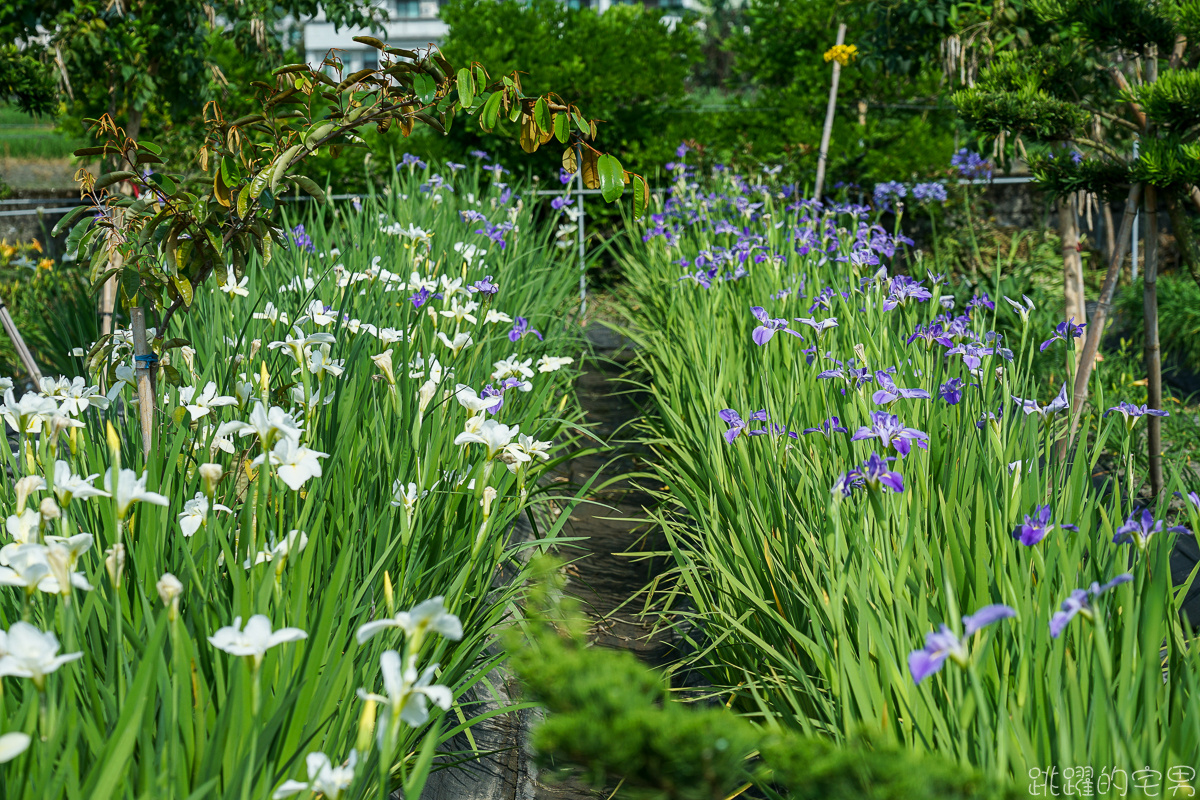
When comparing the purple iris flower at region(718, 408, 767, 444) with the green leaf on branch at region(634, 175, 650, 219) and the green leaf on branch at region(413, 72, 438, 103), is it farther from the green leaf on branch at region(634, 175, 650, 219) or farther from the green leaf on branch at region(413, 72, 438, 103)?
the green leaf on branch at region(413, 72, 438, 103)

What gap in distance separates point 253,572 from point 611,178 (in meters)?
1.02

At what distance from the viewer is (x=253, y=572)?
1.27m

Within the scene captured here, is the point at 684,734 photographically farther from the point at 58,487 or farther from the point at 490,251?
the point at 490,251

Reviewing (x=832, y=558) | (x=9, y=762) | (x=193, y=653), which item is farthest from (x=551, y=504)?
(x=9, y=762)

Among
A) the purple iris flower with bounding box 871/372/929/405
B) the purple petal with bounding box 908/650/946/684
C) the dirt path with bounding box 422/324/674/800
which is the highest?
the purple iris flower with bounding box 871/372/929/405

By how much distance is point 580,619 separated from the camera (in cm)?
87

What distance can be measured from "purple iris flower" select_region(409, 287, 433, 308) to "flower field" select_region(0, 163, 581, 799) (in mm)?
115

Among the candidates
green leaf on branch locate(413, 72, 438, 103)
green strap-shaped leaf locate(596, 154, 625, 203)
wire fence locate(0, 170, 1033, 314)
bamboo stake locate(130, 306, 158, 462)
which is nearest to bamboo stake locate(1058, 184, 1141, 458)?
green strap-shaped leaf locate(596, 154, 625, 203)

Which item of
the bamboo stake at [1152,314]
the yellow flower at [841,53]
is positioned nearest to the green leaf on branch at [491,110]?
the bamboo stake at [1152,314]

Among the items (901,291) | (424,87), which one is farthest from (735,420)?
(424,87)

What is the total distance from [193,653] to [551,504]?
2016mm

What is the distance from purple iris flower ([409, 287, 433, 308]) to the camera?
103 inches

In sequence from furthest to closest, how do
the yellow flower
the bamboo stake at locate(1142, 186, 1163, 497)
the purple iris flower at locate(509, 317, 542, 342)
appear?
the yellow flower, the purple iris flower at locate(509, 317, 542, 342), the bamboo stake at locate(1142, 186, 1163, 497)

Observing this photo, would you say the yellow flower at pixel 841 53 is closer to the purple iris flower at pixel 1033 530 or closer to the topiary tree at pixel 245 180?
the topiary tree at pixel 245 180
